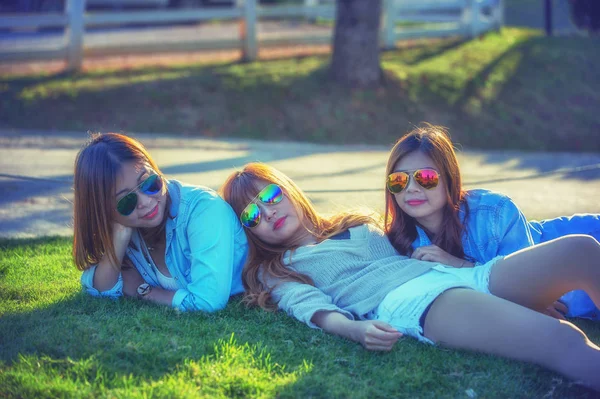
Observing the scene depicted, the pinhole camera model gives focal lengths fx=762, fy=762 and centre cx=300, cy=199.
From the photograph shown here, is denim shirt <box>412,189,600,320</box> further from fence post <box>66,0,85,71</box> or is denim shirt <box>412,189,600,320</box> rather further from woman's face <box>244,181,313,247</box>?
fence post <box>66,0,85,71</box>

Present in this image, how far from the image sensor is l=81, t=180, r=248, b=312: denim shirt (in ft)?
12.4

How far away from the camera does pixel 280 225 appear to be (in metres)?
3.86

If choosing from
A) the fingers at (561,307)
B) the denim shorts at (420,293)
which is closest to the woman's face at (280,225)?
the denim shorts at (420,293)

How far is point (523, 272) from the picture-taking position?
3.46 m

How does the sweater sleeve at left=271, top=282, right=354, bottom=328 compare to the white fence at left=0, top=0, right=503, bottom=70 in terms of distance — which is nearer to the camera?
the sweater sleeve at left=271, top=282, right=354, bottom=328

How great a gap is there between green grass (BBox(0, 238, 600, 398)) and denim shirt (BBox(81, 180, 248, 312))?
0.30 ft

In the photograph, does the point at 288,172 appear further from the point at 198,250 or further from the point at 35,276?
the point at 198,250

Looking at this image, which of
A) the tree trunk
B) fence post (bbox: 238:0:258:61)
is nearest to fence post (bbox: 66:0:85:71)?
fence post (bbox: 238:0:258:61)

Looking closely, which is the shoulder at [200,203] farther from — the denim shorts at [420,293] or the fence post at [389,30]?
the fence post at [389,30]

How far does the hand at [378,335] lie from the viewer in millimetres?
3258

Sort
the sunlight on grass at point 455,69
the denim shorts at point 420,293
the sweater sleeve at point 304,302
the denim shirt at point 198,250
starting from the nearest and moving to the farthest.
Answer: the denim shorts at point 420,293
the sweater sleeve at point 304,302
the denim shirt at point 198,250
the sunlight on grass at point 455,69

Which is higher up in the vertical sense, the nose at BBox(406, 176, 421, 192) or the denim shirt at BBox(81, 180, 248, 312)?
the nose at BBox(406, 176, 421, 192)

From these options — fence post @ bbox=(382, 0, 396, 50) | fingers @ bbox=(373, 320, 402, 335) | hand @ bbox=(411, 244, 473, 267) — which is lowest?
fingers @ bbox=(373, 320, 402, 335)

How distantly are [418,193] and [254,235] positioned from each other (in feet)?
2.83
